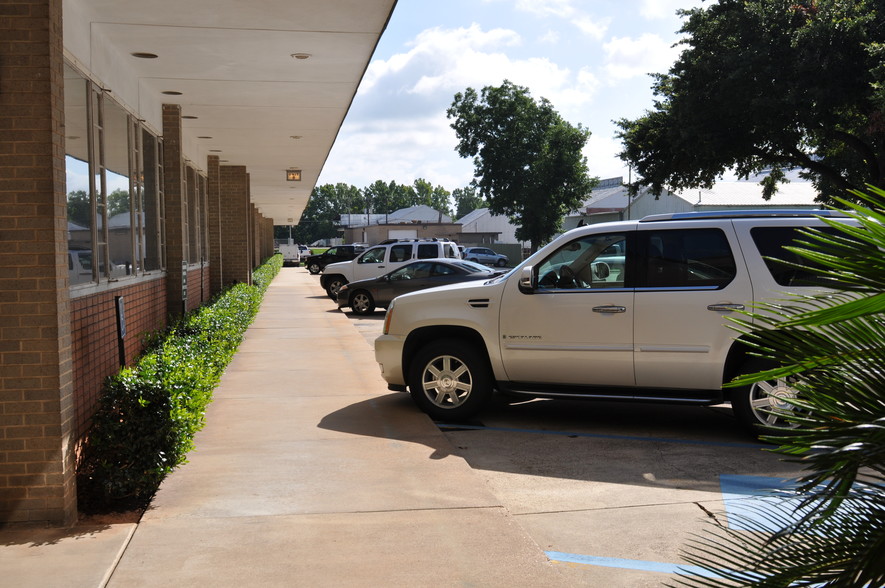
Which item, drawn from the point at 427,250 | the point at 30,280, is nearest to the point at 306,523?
the point at 30,280

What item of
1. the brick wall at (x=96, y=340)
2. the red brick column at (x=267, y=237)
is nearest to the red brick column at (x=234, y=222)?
the brick wall at (x=96, y=340)

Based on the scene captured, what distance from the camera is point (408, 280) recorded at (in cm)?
2159

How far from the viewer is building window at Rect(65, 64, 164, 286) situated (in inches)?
305

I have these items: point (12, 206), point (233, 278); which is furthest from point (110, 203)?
point (233, 278)

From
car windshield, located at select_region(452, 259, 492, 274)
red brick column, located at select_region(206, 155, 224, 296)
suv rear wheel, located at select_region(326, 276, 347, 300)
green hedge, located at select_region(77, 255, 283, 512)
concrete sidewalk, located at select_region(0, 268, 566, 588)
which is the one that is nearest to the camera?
concrete sidewalk, located at select_region(0, 268, 566, 588)

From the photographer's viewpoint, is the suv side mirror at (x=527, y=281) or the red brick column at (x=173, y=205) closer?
the suv side mirror at (x=527, y=281)

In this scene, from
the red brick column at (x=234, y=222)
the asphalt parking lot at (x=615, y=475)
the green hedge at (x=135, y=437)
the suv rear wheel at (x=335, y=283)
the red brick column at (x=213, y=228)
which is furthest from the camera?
the suv rear wheel at (x=335, y=283)

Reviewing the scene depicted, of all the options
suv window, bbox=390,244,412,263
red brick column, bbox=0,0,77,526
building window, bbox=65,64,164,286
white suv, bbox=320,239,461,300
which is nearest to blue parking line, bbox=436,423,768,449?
building window, bbox=65,64,164,286

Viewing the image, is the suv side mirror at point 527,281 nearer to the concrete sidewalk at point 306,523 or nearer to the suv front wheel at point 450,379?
the suv front wheel at point 450,379

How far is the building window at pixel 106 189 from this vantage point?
25.4 ft

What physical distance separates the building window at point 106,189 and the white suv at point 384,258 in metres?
14.0

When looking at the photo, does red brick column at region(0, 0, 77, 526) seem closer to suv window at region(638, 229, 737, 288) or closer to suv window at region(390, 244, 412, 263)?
suv window at region(638, 229, 737, 288)

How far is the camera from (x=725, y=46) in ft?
88.3

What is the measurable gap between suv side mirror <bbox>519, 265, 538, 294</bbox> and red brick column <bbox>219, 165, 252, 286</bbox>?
53.9ft
